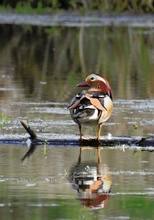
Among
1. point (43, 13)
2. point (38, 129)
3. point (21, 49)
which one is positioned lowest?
point (43, 13)

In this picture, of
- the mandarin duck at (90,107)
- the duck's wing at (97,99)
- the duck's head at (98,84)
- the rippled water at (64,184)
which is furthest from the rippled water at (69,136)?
the duck's head at (98,84)

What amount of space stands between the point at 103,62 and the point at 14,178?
13.5 m

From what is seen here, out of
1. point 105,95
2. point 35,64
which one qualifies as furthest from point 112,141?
point 35,64

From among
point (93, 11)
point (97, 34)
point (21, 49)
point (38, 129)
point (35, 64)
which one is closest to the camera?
point (38, 129)

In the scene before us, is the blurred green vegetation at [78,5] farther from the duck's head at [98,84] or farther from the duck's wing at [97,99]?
the duck's wing at [97,99]

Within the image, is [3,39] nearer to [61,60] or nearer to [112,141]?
[61,60]

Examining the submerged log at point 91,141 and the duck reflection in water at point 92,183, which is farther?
the submerged log at point 91,141

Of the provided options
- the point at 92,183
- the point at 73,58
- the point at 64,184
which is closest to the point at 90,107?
the point at 92,183

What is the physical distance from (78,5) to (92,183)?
3214 cm

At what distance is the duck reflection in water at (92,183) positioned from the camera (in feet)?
24.9

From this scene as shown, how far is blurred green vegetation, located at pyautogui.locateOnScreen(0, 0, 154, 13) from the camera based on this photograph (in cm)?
3825

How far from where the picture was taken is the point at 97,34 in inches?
1219

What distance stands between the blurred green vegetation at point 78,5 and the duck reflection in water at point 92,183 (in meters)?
28.8

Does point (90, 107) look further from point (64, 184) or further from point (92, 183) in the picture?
point (64, 184)
